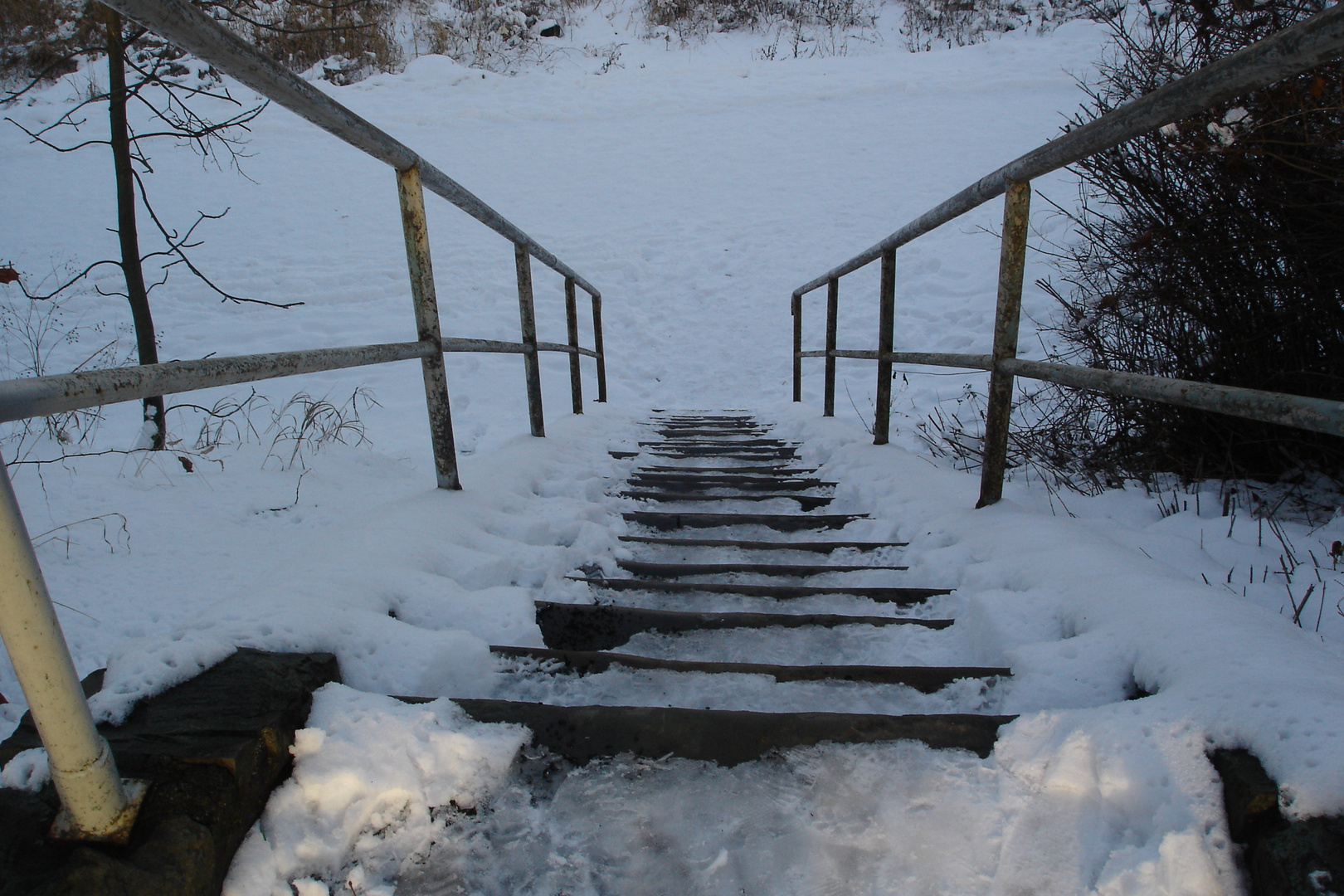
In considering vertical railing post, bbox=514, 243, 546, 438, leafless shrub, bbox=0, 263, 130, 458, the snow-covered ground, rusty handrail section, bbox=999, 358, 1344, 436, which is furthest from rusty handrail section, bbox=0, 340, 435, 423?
leafless shrub, bbox=0, 263, 130, 458

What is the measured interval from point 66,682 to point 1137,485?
3.28 meters

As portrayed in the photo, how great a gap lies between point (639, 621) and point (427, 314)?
1.20 meters

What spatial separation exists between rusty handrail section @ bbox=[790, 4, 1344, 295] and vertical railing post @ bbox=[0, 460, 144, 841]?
1.64 m

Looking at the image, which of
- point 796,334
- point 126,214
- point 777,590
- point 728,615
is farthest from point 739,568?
point 126,214

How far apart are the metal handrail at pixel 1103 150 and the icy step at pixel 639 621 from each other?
0.68 m

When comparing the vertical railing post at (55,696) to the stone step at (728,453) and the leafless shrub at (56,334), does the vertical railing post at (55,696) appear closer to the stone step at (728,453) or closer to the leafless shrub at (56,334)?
the stone step at (728,453)

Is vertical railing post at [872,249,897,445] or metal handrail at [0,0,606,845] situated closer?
metal handrail at [0,0,606,845]

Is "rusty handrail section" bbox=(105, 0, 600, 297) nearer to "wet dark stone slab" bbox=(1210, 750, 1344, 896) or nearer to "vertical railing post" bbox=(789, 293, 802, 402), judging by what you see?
"wet dark stone slab" bbox=(1210, 750, 1344, 896)

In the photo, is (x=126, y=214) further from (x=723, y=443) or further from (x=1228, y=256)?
(x=1228, y=256)

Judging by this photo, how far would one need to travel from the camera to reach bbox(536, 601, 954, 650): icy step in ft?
5.24

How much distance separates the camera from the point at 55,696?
2.40 ft

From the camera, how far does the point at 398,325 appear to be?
7.95 metres

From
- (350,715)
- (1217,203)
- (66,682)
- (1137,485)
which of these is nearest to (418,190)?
(350,715)

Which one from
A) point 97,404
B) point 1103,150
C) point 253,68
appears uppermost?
point 253,68
